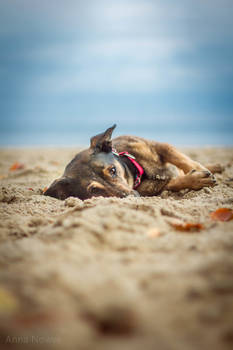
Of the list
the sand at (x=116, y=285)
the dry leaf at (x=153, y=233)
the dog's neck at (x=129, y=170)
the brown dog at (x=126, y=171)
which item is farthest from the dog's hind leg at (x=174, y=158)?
the dry leaf at (x=153, y=233)

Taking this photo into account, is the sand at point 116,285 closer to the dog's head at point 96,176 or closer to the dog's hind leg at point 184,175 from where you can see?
the dog's head at point 96,176

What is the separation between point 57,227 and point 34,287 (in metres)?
0.93

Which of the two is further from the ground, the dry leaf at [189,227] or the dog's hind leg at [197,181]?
the dog's hind leg at [197,181]

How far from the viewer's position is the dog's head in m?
3.95

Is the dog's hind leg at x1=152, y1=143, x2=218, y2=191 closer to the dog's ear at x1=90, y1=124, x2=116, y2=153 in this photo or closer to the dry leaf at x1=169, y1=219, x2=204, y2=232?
the dog's ear at x1=90, y1=124, x2=116, y2=153

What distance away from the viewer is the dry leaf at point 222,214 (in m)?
2.82

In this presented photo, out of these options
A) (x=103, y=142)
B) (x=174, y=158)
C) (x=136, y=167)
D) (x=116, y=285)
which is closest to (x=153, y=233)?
(x=116, y=285)

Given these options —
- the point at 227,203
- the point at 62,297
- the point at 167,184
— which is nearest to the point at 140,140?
the point at 167,184

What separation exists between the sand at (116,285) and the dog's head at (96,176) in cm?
130

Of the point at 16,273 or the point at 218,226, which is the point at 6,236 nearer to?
the point at 16,273

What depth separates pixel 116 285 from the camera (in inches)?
61.9

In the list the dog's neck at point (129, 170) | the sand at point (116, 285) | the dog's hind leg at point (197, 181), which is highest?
the dog's neck at point (129, 170)

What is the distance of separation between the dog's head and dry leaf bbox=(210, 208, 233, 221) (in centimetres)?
127

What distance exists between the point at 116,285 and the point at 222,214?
5.54 ft
